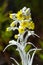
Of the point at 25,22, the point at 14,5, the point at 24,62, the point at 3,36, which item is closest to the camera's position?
the point at 25,22

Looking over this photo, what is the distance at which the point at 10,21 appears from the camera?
2.77 m

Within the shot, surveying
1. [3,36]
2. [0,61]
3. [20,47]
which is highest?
[20,47]

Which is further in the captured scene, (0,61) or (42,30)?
(42,30)

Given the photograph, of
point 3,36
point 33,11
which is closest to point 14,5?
point 33,11

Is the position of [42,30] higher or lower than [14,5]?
lower

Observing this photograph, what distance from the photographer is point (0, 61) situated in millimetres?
2771

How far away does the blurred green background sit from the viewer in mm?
2723

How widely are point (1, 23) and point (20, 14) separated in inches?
45.5

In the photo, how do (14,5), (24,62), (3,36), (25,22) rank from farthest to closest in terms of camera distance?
(14,5) < (3,36) < (24,62) < (25,22)

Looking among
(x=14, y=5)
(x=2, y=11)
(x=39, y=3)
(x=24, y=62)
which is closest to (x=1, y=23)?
(x=2, y=11)

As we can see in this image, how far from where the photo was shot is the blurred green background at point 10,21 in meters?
2.72

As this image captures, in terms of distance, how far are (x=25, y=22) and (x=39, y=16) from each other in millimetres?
1393

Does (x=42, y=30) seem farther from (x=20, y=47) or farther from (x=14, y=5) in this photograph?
(x=20, y=47)

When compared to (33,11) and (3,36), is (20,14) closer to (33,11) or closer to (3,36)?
(3,36)
